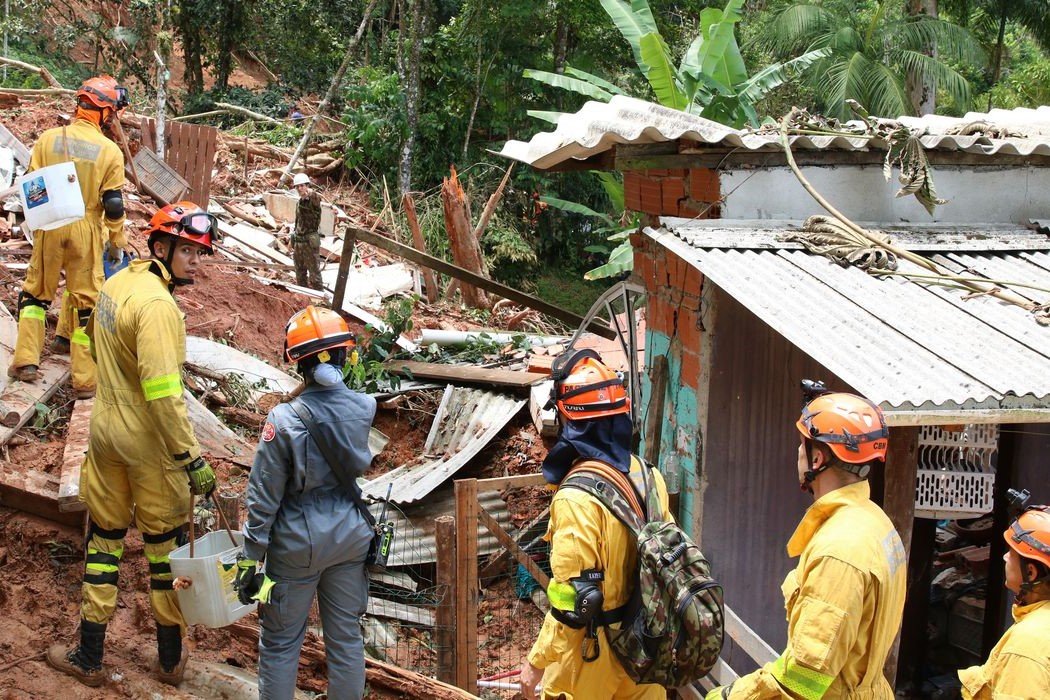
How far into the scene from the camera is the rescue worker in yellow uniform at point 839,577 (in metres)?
3.02

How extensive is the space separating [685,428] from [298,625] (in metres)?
2.74

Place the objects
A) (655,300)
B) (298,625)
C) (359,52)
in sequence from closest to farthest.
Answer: (298,625) → (655,300) → (359,52)

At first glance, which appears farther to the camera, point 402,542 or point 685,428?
point 402,542

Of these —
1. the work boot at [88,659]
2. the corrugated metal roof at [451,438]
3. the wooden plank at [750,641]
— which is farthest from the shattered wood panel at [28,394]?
the wooden plank at [750,641]

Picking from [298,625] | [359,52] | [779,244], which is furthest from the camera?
[359,52]

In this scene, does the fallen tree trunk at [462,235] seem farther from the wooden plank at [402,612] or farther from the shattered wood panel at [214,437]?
the wooden plank at [402,612]

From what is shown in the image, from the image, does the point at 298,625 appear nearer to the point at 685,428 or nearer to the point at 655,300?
the point at 685,428

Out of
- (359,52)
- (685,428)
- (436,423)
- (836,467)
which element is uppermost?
(359,52)

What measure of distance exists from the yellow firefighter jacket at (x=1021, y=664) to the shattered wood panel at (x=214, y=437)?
18.5ft

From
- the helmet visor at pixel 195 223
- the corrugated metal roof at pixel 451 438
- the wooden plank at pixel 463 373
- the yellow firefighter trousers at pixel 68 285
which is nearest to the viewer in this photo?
the helmet visor at pixel 195 223

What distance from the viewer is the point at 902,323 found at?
14.6 ft

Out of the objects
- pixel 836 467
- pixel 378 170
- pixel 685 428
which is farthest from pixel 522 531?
pixel 378 170

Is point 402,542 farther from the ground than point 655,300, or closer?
closer

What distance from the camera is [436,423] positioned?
9031mm
